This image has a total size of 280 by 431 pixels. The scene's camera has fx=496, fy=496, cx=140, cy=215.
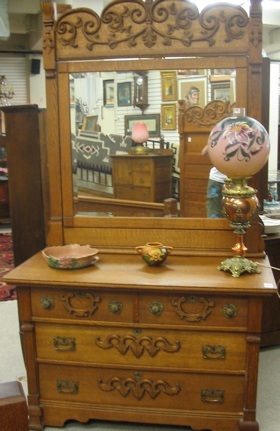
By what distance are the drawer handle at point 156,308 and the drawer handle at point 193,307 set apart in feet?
0.18

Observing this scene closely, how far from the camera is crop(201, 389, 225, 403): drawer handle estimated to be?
6.95ft

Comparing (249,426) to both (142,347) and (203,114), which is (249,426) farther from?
(203,114)

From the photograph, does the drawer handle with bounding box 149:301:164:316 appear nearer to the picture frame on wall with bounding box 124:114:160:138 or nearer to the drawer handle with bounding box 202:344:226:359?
the drawer handle with bounding box 202:344:226:359

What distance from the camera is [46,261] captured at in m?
2.33

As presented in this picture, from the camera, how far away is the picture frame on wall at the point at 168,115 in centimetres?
238

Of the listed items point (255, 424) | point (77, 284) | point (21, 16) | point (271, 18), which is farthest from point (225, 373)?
point (21, 16)

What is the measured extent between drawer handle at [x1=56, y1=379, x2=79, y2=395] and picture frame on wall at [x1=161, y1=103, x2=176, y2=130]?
1.26 m

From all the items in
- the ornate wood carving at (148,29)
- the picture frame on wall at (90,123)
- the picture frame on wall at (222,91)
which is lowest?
the picture frame on wall at (90,123)

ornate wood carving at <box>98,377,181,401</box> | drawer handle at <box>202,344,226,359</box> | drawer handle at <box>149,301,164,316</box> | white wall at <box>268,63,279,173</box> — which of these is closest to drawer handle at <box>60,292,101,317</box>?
drawer handle at <box>149,301,164,316</box>

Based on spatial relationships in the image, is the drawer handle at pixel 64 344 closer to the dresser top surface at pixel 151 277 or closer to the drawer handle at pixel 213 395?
the dresser top surface at pixel 151 277

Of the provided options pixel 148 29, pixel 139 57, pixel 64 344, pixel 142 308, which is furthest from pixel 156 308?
pixel 148 29

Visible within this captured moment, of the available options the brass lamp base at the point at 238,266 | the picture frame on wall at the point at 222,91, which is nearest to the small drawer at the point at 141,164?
the picture frame on wall at the point at 222,91

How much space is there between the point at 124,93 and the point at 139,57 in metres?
0.18

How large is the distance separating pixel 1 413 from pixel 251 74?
6.38 feet
